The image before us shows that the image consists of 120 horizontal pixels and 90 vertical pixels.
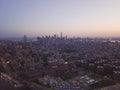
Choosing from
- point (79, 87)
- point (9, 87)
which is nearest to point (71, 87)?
point (79, 87)

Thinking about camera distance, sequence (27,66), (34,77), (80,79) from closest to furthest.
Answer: (80,79)
(34,77)
(27,66)

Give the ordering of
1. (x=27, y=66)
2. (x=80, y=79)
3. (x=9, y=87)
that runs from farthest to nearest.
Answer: (x=27, y=66) → (x=80, y=79) → (x=9, y=87)

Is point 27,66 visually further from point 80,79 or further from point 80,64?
point 80,79

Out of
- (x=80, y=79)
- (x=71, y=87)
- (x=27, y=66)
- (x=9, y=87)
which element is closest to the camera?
(x=9, y=87)

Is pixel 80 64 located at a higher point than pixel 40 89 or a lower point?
lower

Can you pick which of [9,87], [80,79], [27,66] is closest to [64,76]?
[80,79]

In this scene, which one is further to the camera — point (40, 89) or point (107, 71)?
point (107, 71)

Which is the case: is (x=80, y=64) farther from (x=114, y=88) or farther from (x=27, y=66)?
(x=114, y=88)

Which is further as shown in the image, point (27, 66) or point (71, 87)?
point (27, 66)

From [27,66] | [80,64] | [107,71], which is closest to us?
[107,71]
